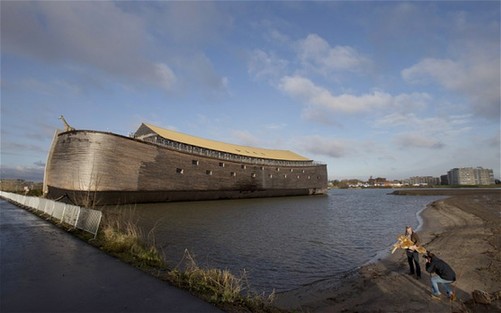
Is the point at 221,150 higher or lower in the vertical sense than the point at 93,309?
higher

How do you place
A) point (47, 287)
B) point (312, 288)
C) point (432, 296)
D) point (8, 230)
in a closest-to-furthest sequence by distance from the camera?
point (47, 287) < point (432, 296) < point (312, 288) < point (8, 230)

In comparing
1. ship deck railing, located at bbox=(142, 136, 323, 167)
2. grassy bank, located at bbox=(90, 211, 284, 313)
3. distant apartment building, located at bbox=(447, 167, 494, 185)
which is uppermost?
distant apartment building, located at bbox=(447, 167, 494, 185)

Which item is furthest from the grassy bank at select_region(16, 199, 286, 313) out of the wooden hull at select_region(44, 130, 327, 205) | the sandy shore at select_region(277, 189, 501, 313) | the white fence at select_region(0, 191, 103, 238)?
the wooden hull at select_region(44, 130, 327, 205)

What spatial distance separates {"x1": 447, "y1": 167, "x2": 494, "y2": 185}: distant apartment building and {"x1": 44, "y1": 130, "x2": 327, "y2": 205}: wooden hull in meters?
182

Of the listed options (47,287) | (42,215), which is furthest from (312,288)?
(42,215)

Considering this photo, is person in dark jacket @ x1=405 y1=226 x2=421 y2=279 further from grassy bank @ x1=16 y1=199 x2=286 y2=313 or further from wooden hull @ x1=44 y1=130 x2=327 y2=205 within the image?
wooden hull @ x1=44 y1=130 x2=327 y2=205

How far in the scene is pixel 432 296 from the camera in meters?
7.31

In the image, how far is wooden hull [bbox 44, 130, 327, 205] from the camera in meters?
29.5

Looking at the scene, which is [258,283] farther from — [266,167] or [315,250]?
[266,167]

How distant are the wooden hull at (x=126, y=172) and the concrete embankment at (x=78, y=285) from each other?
1488cm

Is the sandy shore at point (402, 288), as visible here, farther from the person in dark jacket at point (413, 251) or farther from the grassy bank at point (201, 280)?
the grassy bank at point (201, 280)

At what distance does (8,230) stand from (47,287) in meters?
9.06

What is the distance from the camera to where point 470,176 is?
582ft

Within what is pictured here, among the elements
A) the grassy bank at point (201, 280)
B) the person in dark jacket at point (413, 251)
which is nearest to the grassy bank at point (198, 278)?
the grassy bank at point (201, 280)
